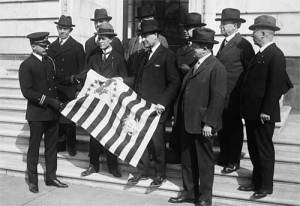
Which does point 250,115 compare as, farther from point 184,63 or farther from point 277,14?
point 277,14

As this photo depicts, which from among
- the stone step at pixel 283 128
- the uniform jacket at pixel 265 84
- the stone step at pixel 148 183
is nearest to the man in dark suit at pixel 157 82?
the stone step at pixel 148 183

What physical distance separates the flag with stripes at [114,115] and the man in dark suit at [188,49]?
0.70 metres

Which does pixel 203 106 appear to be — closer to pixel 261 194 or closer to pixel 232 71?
pixel 232 71

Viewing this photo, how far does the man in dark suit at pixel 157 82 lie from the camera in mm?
5746

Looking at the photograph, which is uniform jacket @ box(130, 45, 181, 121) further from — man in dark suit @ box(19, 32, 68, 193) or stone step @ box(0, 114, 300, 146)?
stone step @ box(0, 114, 300, 146)

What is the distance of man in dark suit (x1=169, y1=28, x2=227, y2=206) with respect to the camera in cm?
517

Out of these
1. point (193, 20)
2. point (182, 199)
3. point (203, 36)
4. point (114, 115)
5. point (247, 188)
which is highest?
point (193, 20)

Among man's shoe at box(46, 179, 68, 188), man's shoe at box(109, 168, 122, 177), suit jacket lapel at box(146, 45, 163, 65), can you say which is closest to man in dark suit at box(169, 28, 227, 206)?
suit jacket lapel at box(146, 45, 163, 65)

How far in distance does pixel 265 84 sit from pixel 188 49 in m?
1.20

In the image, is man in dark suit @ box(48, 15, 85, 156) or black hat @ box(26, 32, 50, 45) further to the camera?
man in dark suit @ box(48, 15, 85, 156)

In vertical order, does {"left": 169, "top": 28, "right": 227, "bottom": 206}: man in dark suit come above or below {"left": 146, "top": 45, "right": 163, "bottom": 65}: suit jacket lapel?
below

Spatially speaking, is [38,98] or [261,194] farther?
[38,98]

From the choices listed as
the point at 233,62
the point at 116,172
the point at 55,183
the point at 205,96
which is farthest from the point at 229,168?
the point at 55,183

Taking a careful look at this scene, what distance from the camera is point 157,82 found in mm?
5871
